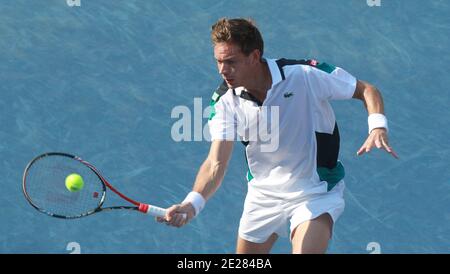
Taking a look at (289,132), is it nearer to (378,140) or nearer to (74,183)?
(378,140)

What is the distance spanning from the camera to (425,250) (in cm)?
913

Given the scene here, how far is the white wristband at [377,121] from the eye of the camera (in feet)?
22.0

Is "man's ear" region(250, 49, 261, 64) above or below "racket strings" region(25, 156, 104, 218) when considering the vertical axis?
above

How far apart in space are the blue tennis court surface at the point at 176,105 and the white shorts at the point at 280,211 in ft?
6.12

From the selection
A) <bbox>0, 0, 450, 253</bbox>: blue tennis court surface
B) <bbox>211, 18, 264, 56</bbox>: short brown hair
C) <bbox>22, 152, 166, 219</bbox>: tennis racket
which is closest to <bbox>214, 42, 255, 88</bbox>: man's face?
<bbox>211, 18, 264, 56</bbox>: short brown hair

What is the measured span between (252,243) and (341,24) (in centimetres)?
260

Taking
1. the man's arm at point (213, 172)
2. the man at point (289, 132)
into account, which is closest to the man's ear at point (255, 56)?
the man at point (289, 132)

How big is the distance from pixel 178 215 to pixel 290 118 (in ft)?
2.86

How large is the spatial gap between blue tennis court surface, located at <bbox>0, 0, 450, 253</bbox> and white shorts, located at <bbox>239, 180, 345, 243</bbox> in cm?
187

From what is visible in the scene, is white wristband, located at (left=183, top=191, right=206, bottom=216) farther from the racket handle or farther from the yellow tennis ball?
the yellow tennis ball

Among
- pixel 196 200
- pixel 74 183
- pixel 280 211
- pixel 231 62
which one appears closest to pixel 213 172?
pixel 196 200

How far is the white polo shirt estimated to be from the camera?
23.0ft
